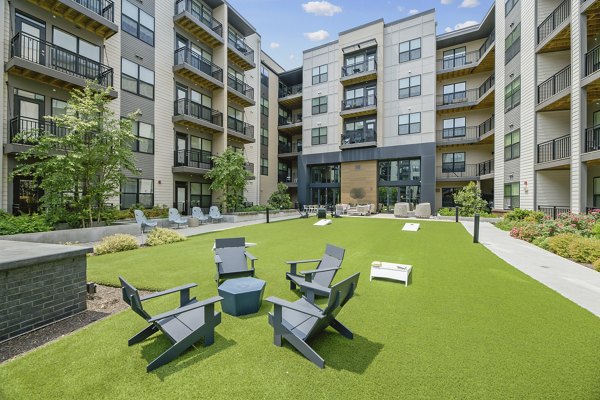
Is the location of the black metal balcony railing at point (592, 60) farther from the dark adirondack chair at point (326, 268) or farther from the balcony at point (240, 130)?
the balcony at point (240, 130)

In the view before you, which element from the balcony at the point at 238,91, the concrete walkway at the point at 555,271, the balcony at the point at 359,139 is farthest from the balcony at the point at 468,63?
the concrete walkway at the point at 555,271

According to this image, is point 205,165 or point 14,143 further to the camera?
point 205,165

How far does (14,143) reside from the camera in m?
12.8

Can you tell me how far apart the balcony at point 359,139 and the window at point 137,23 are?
20253 mm

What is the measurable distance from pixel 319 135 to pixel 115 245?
90.9 ft

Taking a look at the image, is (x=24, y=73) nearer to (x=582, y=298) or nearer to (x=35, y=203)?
(x=35, y=203)

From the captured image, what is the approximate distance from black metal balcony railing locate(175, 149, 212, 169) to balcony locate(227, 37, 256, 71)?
967 centimetres

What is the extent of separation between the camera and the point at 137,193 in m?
19.0

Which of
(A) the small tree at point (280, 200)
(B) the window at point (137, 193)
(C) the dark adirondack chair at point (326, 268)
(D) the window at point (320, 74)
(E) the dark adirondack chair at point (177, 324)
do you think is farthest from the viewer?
(D) the window at point (320, 74)

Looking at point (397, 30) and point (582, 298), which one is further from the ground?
Result: point (397, 30)

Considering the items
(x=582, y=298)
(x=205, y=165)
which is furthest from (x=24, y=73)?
(x=582, y=298)

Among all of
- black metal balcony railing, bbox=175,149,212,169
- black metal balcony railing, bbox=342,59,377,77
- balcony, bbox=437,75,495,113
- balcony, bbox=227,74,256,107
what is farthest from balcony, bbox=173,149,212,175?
balcony, bbox=437,75,495,113

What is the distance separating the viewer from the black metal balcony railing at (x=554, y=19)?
14.9m

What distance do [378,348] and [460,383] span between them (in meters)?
0.95
